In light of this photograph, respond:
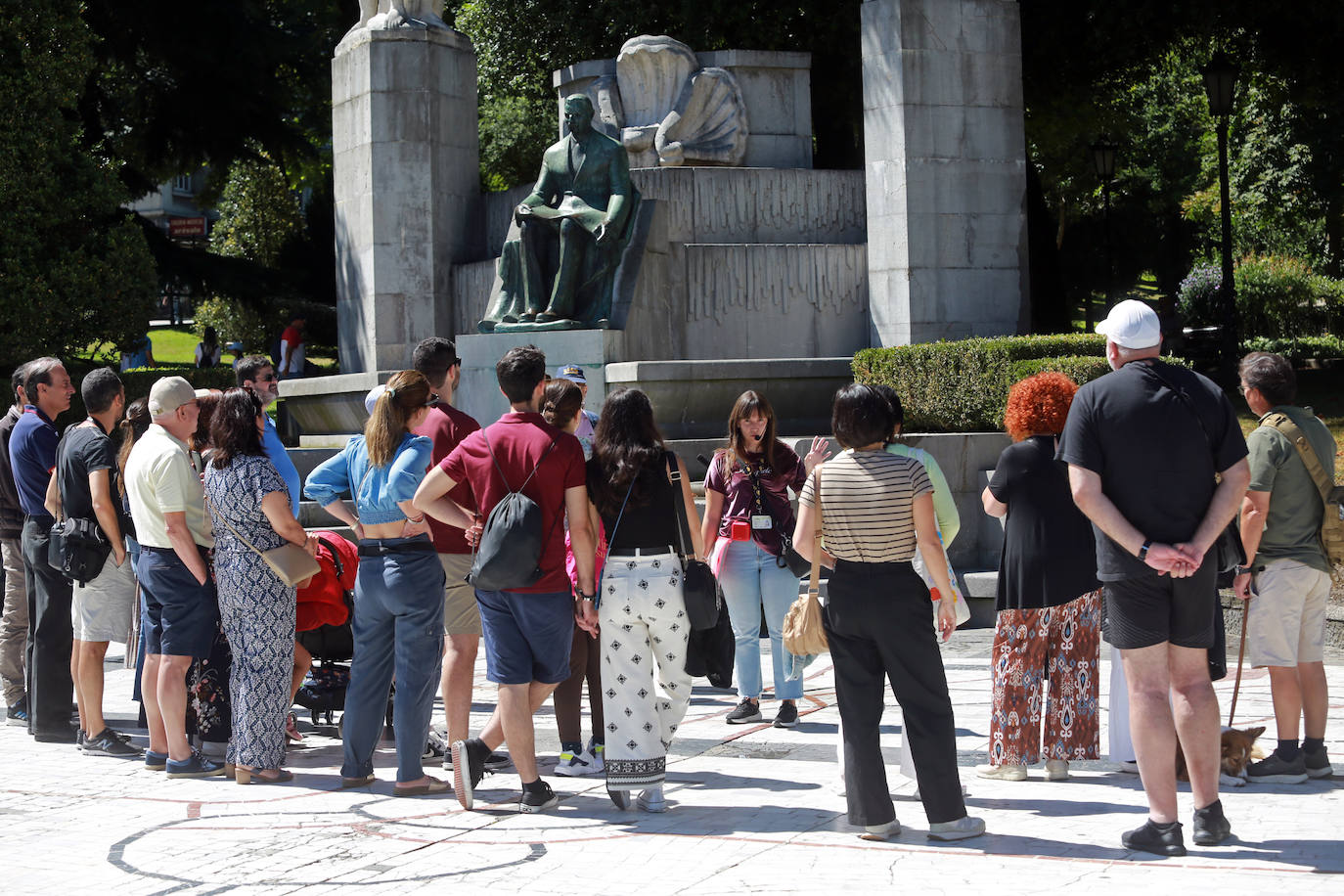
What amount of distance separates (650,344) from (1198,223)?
3708cm

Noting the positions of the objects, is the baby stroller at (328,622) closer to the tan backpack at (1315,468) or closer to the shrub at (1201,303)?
the tan backpack at (1315,468)

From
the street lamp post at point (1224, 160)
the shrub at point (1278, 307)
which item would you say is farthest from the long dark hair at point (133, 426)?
the shrub at point (1278, 307)

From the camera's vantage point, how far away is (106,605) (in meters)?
7.85

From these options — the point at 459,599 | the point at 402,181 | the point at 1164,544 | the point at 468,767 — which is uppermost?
the point at 402,181

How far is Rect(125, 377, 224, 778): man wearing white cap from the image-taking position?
6.92 meters

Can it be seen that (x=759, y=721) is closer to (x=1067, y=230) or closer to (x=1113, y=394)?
(x=1113, y=394)

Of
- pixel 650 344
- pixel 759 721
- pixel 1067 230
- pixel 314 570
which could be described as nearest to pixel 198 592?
pixel 314 570

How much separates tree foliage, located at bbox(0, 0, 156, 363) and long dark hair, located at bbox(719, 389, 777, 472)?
15.9 metres

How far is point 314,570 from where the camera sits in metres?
6.73

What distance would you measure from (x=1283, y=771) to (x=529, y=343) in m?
8.51

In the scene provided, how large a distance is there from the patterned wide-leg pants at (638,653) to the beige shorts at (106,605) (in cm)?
318

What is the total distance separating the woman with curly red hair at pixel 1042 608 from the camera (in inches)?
249

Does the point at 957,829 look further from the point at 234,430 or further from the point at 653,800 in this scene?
the point at 234,430

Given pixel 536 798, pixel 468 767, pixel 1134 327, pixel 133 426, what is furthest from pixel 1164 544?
pixel 133 426
